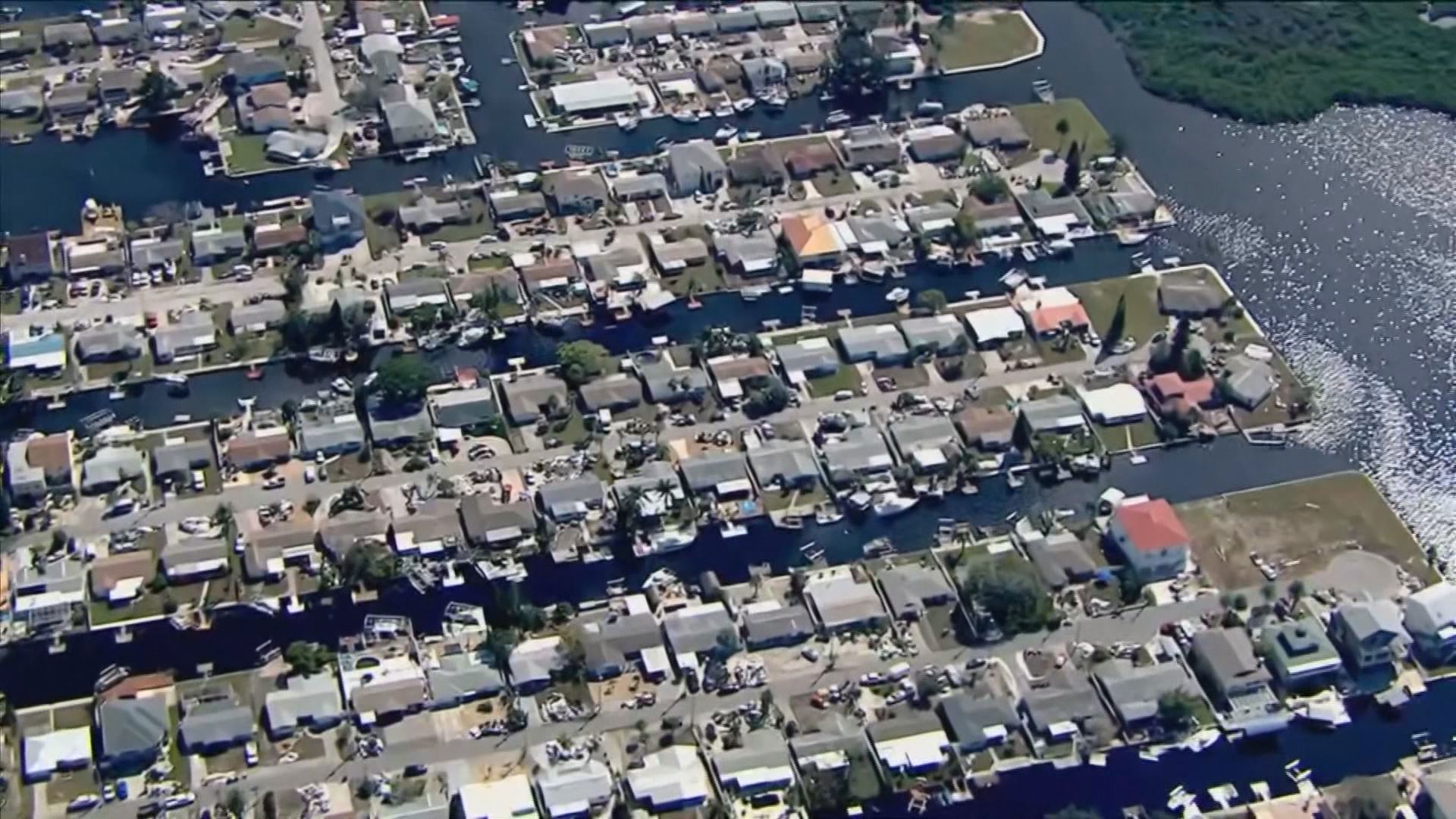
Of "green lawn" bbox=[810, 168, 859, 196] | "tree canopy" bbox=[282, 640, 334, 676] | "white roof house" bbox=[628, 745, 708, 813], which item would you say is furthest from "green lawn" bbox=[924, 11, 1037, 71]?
"tree canopy" bbox=[282, 640, 334, 676]

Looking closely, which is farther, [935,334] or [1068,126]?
[1068,126]

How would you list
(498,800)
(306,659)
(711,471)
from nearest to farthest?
(498,800) < (306,659) < (711,471)

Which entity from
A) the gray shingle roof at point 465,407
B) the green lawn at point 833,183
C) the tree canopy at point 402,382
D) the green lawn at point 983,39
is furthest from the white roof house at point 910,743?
the green lawn at point 983,39

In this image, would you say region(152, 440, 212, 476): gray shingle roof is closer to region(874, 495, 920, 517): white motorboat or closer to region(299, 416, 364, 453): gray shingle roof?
region(299, 416, 364, 453): gray shingle roof

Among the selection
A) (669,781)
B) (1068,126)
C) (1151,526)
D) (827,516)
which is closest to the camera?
(669,781)

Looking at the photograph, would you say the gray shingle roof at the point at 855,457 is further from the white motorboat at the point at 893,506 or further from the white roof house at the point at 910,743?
the white roof house at the point at 910,743

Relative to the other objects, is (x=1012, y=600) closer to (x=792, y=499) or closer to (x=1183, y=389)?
(x=792, y=499)

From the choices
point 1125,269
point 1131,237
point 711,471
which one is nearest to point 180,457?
point 711,471

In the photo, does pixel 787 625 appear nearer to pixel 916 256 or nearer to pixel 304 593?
pixel 304 593
